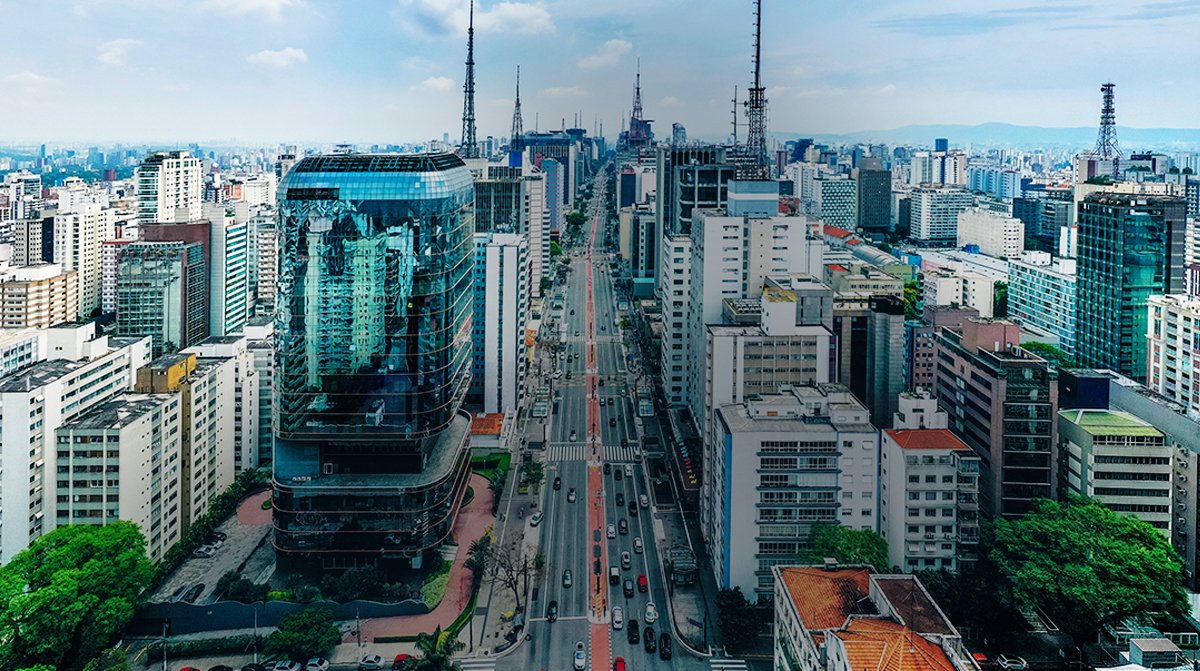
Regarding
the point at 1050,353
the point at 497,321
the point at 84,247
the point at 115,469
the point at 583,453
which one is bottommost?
the point at 583,453

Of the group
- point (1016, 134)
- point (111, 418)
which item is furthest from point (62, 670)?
point (1016, 134)

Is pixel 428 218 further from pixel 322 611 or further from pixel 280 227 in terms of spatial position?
pixel 322 611

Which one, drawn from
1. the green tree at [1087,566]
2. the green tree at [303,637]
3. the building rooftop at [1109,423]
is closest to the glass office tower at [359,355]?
the green tree at [303,637]

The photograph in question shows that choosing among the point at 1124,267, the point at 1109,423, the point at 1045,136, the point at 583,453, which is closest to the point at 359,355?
the point at 583,453

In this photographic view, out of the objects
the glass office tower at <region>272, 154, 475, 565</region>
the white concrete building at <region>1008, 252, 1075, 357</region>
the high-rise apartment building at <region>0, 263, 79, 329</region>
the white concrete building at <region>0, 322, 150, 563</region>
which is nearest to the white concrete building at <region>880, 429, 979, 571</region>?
the glass office tower at <region>272, 154, 475, 565</region>

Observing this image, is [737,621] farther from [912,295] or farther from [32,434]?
[912,295]
